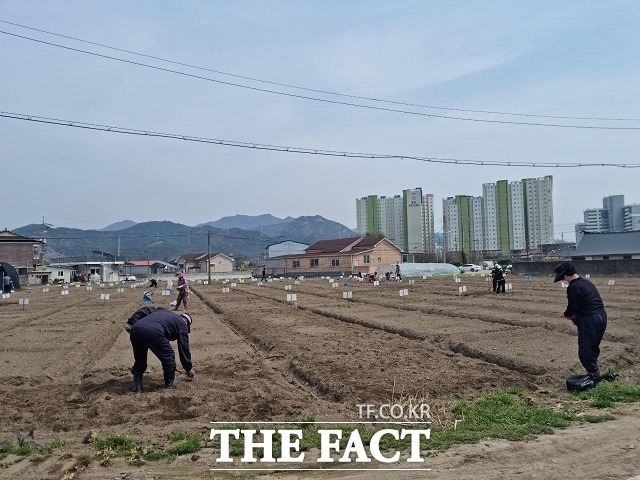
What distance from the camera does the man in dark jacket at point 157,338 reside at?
26.6ft

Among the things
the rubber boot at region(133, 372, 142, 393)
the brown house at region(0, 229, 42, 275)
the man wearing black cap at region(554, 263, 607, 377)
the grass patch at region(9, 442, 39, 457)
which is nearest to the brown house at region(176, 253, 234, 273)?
the brown house at region(0, 229, 42, 275)

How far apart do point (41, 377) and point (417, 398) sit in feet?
20.9

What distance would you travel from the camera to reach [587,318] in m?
8.36

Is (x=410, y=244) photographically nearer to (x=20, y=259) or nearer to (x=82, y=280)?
(x=82, y=280)

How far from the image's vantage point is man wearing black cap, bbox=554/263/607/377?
8.23 m

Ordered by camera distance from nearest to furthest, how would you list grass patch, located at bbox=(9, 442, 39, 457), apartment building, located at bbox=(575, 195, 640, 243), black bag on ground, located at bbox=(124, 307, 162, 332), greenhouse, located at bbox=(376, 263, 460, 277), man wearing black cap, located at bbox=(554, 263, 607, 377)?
grass patch, located at bbox=(9, 442, 39, 457) < man wearing black cap, located at bbox=(554, 263, 607, 377) < black bag on ground, located at bbox=(124, 307, 162, 332) < greenhouse, located at bbox=(376, 263, 460, 277) < apartment building, located at bbox=(575, 195, 640, 243)

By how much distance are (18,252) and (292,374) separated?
73.3 m

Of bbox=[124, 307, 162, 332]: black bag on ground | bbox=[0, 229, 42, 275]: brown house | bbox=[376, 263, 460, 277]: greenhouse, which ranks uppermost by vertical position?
bbox=[0, 229, 42, 275]: brown house

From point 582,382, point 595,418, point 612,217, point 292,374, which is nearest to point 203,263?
point 612,217

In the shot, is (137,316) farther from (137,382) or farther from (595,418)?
(595,418)

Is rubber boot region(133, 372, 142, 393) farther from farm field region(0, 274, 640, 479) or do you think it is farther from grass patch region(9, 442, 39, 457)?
grass patch region(9, 442, 39, 457)

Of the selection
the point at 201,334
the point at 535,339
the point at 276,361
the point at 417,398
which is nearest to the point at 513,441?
the point at 417,398

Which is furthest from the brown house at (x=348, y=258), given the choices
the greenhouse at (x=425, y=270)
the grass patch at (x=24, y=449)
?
the grass patch at (x=24, y=449)

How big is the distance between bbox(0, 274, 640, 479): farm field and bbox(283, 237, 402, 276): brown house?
2117 inches
